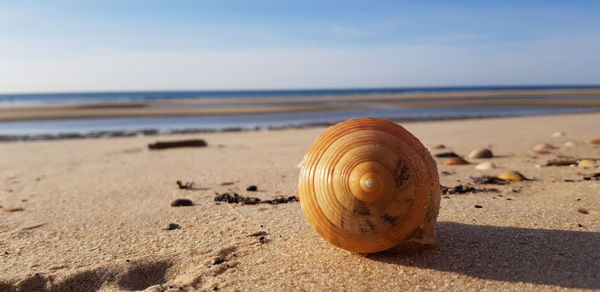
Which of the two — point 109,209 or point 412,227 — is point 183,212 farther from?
point 412,227

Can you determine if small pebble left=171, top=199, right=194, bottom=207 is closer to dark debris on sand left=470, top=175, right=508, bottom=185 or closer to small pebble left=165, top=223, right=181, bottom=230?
small pebble left=165, top=223, right=181, bottom=230

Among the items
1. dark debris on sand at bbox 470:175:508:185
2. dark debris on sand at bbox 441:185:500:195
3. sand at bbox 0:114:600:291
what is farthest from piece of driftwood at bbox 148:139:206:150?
dark debris on sand at bbox 441:185:500:195

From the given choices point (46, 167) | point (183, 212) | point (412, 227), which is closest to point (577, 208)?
point (412, 227)

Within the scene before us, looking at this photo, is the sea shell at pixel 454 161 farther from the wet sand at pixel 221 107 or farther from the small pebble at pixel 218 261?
the wet sand at pixel 221 107

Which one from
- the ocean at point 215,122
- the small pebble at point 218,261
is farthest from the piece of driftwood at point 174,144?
the small pebble at point 218,261

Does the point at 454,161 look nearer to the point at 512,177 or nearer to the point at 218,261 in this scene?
the point at 512,177

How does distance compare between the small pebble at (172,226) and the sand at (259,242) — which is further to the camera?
the small pebble at (172,226)

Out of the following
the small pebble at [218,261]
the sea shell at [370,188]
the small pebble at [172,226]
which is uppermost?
the sea shell at [370,188]
